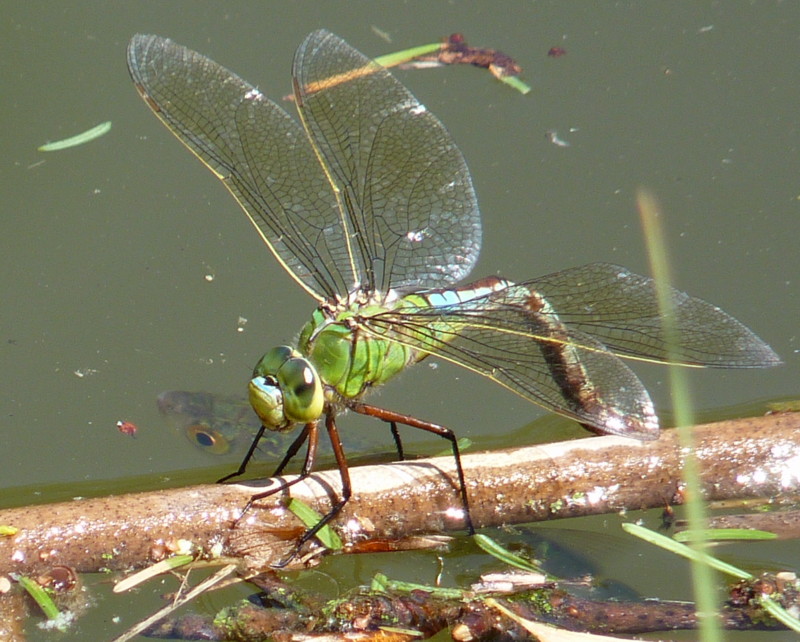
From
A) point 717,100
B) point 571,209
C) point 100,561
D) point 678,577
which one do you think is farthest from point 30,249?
point 717,100

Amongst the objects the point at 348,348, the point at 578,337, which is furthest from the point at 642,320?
the point at 348,348

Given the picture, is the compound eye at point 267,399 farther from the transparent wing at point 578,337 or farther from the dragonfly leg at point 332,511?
the transparent wing at point 578,337

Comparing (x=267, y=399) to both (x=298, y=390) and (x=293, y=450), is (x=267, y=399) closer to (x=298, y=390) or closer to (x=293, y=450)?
(x=298, y=390)

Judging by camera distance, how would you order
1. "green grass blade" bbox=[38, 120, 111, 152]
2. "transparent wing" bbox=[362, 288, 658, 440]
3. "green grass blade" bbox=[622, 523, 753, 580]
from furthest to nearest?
"green grass blade" bbox=[38, 120, 111, 152] < "transparent wing" bbox=[362, 288, 658, 440] < "green grass blade" bbox=[622, 523, 753, 580]

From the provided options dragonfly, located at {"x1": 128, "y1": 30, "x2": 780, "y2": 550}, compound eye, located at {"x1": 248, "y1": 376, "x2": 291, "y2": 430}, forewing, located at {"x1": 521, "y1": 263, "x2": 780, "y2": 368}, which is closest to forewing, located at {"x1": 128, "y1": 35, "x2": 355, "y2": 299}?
dragonfly, located at {"x1": 128, "y1": 30, "x2": 780, "y2": 550}

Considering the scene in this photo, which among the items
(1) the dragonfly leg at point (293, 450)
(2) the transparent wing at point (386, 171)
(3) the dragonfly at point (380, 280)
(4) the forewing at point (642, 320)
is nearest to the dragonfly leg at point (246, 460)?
(3) the dragonfly at point (380, 280)

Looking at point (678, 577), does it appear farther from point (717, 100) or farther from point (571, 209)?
point (717, 100)

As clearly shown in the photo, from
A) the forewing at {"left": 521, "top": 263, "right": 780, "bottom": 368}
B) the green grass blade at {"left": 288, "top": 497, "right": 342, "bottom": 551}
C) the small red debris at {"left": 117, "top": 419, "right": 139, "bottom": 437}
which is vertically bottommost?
the green grass blade at {"left": 288, "top": 497, "right": 342, "bottom": 551}

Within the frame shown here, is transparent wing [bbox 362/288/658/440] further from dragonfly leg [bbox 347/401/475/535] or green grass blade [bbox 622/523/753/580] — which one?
green grass blade [bbox 622/523/753/580]
